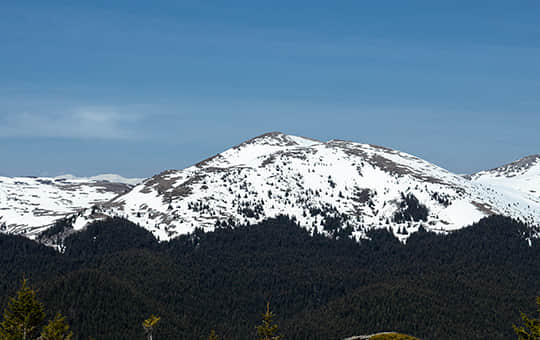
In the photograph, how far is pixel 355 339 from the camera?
10731cm

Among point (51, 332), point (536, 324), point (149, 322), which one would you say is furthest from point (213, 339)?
point (536, 324)

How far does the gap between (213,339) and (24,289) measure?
32600 millimetres

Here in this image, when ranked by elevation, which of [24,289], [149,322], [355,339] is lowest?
[355,339]

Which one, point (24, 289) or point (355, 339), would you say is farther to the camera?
point (355, 339)

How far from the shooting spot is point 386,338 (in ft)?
309

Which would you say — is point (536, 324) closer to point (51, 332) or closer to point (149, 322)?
point (149, 322)

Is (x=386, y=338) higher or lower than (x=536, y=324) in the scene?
lower

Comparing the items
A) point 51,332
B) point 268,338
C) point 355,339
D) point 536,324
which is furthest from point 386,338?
point 51,332

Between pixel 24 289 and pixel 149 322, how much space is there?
1926 centimetres

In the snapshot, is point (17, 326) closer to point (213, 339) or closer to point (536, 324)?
point (213, 339)

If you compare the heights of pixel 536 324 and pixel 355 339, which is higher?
pixel 536 324

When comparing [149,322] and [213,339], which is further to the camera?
[213,339]

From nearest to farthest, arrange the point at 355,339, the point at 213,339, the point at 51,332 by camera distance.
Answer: the point at 51,332, the point at 213,339, the point at 355,339

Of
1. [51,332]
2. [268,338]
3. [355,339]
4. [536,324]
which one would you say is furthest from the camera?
[355,339]
